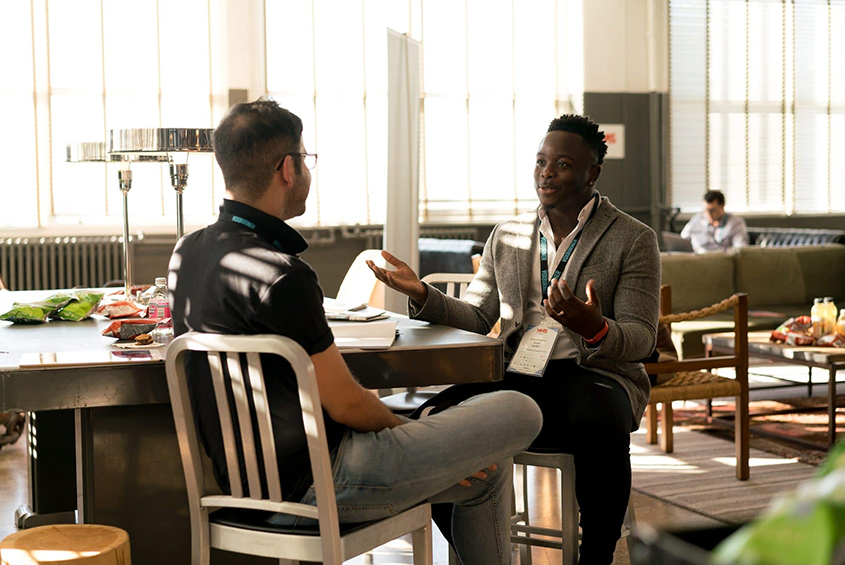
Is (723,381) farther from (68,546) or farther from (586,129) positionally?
(68,546)

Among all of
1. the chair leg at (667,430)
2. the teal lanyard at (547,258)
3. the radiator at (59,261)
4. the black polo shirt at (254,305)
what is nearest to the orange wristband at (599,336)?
the teal lanyard at (547,258)

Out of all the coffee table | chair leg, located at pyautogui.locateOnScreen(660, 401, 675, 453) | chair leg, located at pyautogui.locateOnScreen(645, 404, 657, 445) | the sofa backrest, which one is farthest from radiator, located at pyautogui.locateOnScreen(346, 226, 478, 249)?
chair leg, located at pyautogui.locateOnScreen(660, 401, 675, 453)

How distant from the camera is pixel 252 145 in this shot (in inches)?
75.4

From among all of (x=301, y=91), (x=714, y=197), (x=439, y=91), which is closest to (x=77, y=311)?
(x=301, y=91)

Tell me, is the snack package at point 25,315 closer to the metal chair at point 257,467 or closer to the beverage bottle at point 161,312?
the beverage bottle at point 161,312

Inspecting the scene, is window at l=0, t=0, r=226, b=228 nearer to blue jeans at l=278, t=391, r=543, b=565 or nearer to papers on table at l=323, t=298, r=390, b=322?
papers on table at l=323, t=298, r=390, b=322

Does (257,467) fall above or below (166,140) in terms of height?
below

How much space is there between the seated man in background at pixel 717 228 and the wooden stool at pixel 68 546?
7.27m

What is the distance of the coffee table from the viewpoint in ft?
13.8

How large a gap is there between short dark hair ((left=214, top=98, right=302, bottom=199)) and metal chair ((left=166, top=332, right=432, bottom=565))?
364mm

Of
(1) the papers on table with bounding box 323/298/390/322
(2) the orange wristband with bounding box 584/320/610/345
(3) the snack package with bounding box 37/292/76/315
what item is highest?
(3) the snack package with bounding box 37/292/76/315

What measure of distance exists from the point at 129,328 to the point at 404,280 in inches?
28.3

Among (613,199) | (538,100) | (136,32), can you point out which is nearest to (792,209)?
(613,199)

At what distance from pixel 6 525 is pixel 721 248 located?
6.85 metres
